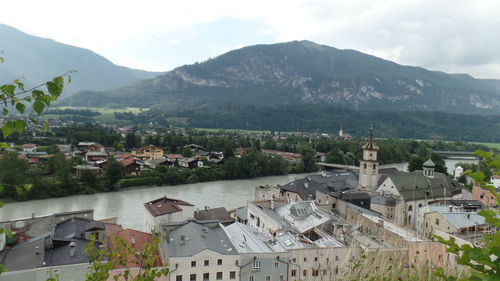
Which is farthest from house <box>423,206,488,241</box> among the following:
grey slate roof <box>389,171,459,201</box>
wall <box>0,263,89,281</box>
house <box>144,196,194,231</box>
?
wall <box>0,263,89,281</box>

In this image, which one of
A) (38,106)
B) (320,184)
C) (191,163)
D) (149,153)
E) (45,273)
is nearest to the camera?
(38,106)

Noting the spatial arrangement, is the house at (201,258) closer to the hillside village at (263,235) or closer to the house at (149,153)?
the hillside village at (263,235)

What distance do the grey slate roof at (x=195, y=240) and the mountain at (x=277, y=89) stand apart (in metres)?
116

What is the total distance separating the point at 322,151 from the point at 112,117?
216ft

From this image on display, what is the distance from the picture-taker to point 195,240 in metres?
10.7

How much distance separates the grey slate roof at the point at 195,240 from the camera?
33.3 feet

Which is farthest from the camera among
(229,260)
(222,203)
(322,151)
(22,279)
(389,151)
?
(322,151)

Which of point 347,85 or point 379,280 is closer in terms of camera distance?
point 379,280

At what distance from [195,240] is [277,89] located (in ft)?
484

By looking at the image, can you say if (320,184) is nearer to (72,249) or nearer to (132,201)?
(132,201)

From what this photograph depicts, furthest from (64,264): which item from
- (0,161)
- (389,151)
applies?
(389,151)

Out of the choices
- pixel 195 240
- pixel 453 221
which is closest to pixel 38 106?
pixel 195 240

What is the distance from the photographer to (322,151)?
179 feet

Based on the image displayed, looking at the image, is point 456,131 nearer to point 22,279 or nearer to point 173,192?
point 173,192
